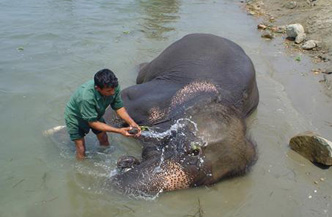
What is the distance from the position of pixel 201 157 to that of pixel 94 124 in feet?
3.74

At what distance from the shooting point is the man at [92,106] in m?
3.95

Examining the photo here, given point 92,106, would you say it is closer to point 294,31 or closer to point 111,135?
point 111,135

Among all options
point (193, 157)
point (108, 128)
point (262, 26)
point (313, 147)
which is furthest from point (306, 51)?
point (108, 128)

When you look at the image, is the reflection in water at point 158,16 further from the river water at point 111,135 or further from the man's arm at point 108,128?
the man's arm at point 108,128

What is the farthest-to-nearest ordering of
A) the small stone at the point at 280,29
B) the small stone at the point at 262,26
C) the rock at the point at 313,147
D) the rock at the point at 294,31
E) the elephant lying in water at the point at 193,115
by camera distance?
the small stone at the point at 262,26 < the small stone at the point at 280,29 < the rock at the point at 294,31 < the rock at the point at 313,147 < the elephant lying in water at the point at 193,115

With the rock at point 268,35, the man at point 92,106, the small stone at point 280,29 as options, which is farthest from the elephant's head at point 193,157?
the small stone at point 280,29

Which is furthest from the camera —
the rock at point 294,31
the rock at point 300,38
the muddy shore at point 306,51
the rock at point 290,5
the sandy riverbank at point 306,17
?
the rock at point 290,5

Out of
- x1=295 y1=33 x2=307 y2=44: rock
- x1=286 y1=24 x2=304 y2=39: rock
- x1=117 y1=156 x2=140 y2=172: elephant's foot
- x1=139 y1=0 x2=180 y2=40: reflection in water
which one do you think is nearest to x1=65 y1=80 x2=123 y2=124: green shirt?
x1=117 y1=156 x2=140 y2=172: elephant's foot

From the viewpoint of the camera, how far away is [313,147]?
4.84 m

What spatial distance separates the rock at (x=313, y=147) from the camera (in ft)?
15.3

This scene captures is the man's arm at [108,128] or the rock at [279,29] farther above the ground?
the man's arm at [108,128]

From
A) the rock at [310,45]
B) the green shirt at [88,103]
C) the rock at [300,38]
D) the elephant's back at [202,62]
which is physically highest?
the green shirt at [88,103]

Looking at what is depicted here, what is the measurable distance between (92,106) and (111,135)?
1.19 meters

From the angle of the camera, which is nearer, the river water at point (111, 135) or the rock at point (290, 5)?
the river water at point (111, 135)
